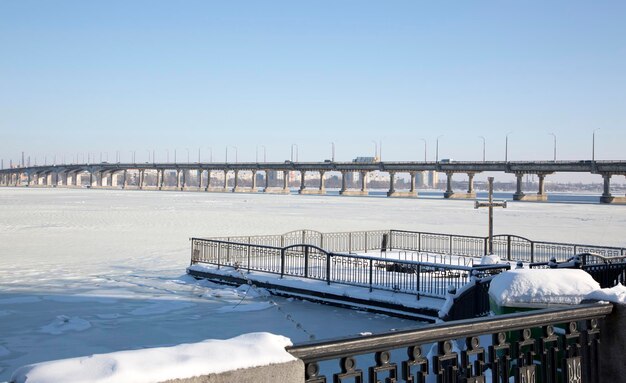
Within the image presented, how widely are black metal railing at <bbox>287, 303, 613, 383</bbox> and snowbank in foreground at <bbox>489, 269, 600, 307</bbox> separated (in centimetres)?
158

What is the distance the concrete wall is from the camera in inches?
125

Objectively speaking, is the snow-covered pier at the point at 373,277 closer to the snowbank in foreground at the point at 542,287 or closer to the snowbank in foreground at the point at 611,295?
the snowbank in foreground at the point at 542,287

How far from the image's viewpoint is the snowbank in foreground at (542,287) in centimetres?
691

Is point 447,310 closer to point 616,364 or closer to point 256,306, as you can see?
point 256,306

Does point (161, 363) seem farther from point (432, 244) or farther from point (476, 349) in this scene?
point (432, 244)

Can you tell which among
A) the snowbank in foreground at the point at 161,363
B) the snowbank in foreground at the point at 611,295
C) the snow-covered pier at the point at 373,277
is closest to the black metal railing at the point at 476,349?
the snowbank in foreground at the point at 611,295

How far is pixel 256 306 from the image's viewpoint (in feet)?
58.1

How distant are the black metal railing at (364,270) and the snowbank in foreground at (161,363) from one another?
12.6m

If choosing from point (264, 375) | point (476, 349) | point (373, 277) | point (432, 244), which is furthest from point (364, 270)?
point (264, 375)

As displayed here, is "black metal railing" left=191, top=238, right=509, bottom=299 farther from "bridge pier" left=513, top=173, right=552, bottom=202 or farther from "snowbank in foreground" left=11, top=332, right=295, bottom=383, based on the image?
"bridge pier" left=513, top=173, right=552, bottom=202

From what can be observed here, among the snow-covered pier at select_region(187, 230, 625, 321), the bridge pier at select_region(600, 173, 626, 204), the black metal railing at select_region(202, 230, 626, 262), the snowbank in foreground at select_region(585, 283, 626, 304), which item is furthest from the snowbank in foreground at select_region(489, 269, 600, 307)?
the bridge pier at select_region(600, 173, 626, 204)

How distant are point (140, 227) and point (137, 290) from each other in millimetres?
23818

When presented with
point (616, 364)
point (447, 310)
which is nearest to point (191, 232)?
point (447, 310)

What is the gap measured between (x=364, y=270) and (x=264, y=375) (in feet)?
63.8
